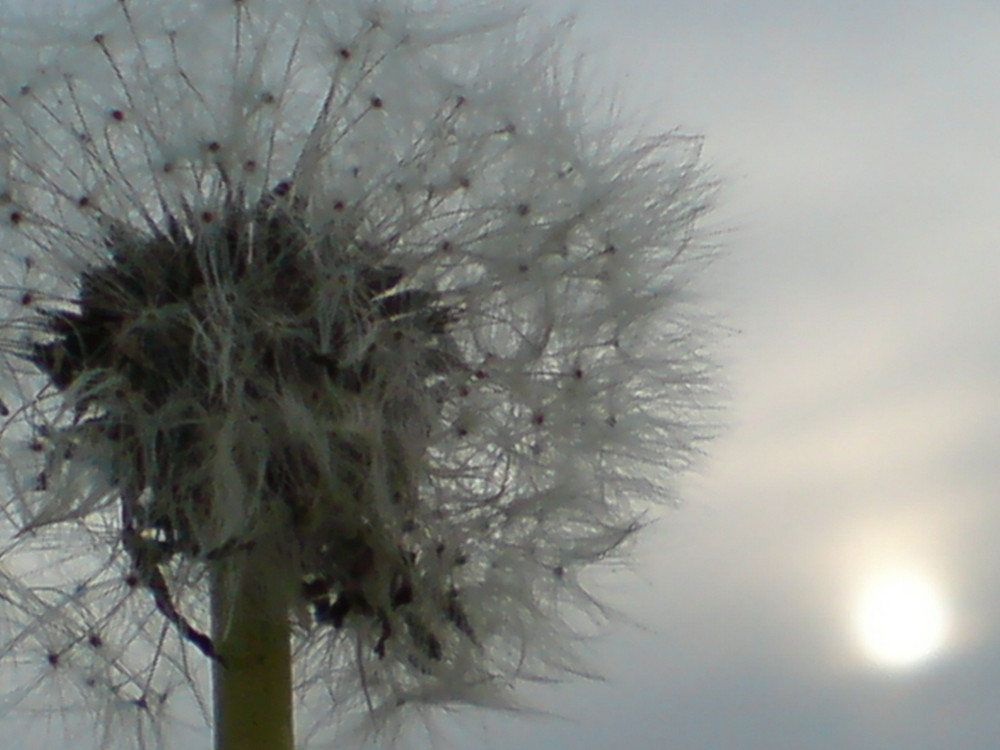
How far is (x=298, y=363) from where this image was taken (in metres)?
4.00

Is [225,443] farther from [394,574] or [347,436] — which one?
[394,574]

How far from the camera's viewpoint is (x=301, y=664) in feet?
14.8

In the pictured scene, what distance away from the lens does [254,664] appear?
4.09 m

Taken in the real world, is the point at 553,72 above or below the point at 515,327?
above

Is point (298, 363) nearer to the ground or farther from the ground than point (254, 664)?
farther from the ground

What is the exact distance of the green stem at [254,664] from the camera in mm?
4016

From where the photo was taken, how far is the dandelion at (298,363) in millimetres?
3957

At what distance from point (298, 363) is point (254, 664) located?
2.46ft

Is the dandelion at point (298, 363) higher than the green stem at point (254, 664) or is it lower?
higher

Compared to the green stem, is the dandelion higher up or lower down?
higher up

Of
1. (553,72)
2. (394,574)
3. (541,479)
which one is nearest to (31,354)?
(394,574)

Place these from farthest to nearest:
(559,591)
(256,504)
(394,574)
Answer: (559,591)
(394,574)
(256,504)

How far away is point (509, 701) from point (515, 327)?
97 centimetres

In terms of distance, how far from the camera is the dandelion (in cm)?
396
